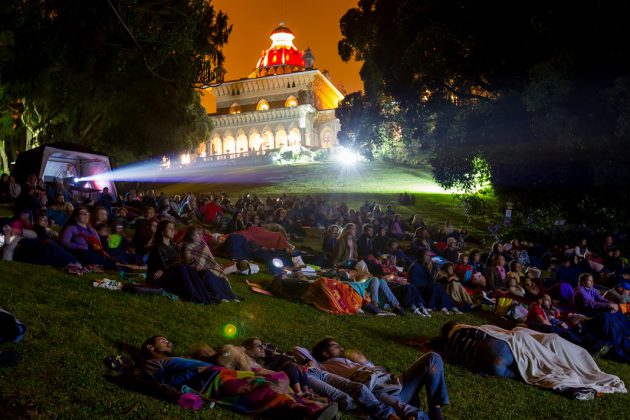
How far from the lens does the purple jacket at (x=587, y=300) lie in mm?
9953

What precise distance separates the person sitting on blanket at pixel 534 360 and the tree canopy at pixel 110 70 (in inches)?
189

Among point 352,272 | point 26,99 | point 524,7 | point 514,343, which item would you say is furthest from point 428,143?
point 26,99

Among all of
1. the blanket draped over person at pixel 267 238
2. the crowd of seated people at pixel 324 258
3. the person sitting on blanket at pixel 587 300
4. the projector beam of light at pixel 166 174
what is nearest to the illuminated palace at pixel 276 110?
the projector beam of light at pixel 166 174

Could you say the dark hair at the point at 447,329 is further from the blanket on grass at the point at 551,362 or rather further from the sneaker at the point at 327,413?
the sneaker at the point at 327,413

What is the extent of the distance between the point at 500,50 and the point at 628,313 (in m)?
8.31

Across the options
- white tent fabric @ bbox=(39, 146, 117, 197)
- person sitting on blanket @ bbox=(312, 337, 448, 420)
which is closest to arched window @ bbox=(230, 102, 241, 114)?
white tent fabric @ bbox=(39, 146, 117, 197)

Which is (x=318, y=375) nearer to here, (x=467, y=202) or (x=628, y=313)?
(x=628, y=313)

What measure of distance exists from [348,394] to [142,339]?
2408 millimetres

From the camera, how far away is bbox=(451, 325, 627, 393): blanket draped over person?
6230 millimetres

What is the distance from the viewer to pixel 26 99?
25.5 m

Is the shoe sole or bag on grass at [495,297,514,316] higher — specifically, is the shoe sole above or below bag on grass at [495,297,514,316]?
above

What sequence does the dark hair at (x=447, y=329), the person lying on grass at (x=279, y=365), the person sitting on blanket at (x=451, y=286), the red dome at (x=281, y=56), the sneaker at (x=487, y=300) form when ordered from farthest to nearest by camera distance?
1. the red dome at (x=281, y=56)
2. the sneaker at (x=487, y=300)
3. the person sitting on blanket at (x=451, y=286)
4. the dark hair at (x=447, y=329)
5. the person lying on grass at (x=279, y=365)

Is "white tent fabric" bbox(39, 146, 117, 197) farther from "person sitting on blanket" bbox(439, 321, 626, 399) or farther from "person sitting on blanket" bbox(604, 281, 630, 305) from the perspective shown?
"person sitting on blanket" bbox(439, 321, 626, 399)

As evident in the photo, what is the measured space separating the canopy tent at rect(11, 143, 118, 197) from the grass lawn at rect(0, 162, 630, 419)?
15.1 meters
